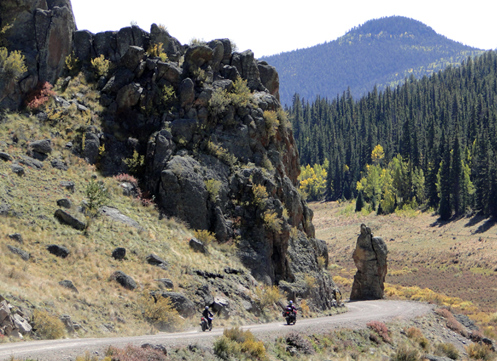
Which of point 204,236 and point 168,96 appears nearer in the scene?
point 204,236

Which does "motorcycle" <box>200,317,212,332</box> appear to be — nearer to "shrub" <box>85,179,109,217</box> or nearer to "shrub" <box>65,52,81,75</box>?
"shrub" <box>85,179,109,217</box>

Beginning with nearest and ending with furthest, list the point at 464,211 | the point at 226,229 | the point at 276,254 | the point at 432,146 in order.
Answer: the point at 226,229 → the point at 276,254 → the point at 464,211 → the point at 432,146

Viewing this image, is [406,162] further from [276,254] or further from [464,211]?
[276,254]

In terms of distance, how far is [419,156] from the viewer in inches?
5359

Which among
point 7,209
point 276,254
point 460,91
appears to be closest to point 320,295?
point 276,254

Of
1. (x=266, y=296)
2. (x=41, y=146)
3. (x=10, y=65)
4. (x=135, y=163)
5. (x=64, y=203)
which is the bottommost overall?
(x=266, y=296)

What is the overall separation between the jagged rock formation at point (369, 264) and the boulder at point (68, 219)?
31488 mm

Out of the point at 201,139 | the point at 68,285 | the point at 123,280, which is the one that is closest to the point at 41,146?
the point at 201,139

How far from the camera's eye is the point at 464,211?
106m

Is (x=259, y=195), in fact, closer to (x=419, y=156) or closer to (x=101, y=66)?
(x=101, y=66)

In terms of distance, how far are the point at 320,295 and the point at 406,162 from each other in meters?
109

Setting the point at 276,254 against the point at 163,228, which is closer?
the point at 163,228

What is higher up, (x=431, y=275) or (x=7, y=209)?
(x=7, y=209)

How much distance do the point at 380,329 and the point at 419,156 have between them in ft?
380
